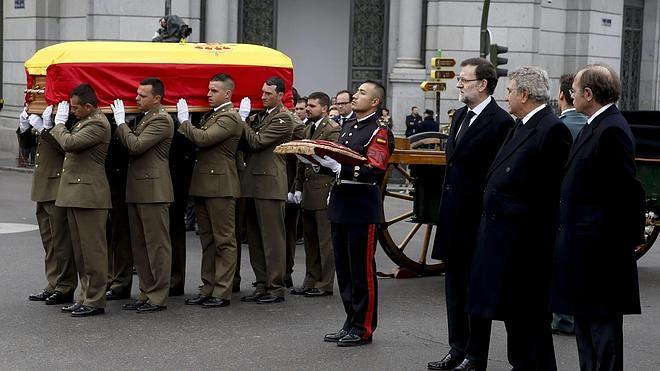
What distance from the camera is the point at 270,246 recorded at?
10031 millimetres

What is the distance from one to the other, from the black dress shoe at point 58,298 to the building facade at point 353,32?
14.2 metres

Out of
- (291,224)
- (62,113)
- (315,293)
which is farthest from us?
(291,224)

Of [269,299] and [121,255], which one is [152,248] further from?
[269,299]

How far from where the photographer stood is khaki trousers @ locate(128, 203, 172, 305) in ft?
31.0

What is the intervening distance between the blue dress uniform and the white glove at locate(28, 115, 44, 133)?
2.78 m

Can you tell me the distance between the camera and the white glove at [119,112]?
30.5 feet

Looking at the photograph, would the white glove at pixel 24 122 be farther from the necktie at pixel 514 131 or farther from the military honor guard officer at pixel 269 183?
the necktie at pixel 514 131

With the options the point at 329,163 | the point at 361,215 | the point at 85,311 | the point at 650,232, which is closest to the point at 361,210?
the point at 361,215

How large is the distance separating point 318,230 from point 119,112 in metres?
2.25

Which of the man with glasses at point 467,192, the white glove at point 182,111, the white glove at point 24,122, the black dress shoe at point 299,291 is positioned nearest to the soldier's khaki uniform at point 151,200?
the white glove at point 182,111

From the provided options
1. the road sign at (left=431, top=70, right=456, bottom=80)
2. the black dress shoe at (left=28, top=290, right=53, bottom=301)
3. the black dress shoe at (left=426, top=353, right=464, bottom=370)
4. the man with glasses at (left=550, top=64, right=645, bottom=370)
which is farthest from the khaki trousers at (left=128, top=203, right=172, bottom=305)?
the road sign at (left=431, top=70, right=456, bottom=80)

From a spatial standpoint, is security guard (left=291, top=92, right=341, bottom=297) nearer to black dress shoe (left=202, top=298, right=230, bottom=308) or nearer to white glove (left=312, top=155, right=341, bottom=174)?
black dress shoe (left=202, top=298, right=230, bottom=308)

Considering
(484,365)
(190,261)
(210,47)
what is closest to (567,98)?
(484,365)

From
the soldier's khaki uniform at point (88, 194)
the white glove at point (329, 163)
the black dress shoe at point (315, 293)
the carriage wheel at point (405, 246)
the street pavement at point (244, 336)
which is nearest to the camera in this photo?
the street pavement at point (244, 336)
